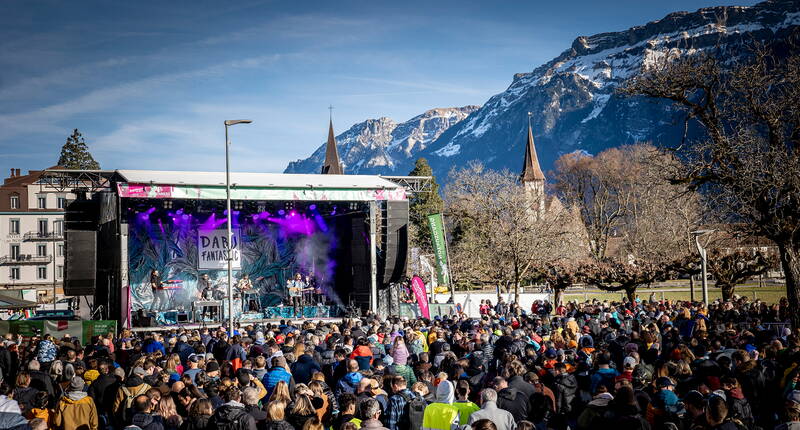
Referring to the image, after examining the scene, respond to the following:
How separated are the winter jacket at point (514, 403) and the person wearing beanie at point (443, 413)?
0.97 metres

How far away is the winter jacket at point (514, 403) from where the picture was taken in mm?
7273

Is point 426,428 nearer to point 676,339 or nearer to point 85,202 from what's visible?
point 676,339

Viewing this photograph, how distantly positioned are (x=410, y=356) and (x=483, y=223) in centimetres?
3040

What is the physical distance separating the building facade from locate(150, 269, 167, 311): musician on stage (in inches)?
1543

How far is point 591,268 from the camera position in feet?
114

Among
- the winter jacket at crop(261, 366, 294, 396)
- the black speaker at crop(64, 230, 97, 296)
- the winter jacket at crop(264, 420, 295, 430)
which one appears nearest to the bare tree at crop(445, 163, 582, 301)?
the black speaker at crop(64, 230, 97, 296)

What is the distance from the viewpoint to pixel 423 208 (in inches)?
2254

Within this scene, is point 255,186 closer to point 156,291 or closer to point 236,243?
point 236,243

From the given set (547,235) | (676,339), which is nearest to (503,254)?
(547,235)

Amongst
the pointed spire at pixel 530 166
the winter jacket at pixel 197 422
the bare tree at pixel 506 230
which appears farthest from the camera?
the pointed spire at pixel 530 166

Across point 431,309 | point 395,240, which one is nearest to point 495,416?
point 395,240

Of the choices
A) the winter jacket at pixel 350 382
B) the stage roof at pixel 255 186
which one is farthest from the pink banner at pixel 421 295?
the winter jacket at pixel 350 382

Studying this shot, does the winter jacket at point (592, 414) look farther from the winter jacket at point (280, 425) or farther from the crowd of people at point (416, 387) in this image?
the winter jacket at point (280, 425)

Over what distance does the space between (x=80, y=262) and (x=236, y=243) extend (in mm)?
6788
